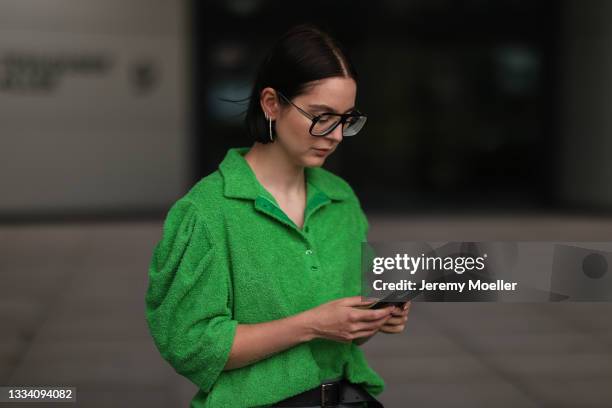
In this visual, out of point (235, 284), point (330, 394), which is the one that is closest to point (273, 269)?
point (235, 284)

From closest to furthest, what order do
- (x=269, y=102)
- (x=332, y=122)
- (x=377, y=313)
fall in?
1. (x=377, y=313)
2. (x=332, y=122)
3. (x=269, y=102)

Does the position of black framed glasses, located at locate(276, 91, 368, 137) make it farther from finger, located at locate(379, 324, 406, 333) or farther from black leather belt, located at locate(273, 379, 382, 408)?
black leather belt, located at locate(273, 379, 382, 408)

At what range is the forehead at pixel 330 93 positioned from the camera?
1869 millimetres

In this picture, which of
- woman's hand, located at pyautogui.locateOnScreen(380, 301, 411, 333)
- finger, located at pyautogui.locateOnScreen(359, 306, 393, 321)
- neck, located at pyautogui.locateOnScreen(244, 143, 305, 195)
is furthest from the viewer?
neck, located at pyautogui.locateOnScreen(244, 143, 305, 195)

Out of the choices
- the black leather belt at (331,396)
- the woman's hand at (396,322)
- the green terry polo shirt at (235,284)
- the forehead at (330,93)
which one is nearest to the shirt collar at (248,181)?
the green terry polo shirt at (235,284)

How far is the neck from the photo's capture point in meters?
2.05

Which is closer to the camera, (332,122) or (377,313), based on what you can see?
(377,313)

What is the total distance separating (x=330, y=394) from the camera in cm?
202

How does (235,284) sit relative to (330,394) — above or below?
above

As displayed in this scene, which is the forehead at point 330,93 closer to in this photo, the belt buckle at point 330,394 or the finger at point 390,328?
the finger at point 390,328

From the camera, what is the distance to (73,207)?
13.9m

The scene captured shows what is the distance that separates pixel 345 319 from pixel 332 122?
0.43 meters

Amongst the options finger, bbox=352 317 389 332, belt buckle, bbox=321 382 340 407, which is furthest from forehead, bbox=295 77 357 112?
belt buckle, bbox=321 382 340 407

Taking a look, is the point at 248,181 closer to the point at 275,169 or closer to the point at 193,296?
the point at 275,169
